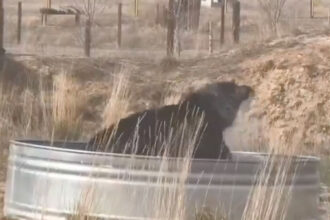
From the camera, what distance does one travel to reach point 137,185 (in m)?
6.15

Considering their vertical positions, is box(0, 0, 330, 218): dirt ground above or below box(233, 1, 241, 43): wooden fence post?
below

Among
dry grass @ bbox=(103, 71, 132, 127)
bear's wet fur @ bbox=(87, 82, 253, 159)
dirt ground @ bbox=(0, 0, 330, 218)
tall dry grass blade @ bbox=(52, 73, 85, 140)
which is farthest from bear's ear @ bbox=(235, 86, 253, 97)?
tall dry grass blade @ bbox=(52, 73, 85, 140)

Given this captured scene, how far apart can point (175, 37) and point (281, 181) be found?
1163cm

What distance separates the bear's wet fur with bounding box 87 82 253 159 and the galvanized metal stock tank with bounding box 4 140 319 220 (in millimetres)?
424

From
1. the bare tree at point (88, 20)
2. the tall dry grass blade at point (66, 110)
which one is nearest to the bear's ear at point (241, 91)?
the tall dry grass blade at point (66, 110)

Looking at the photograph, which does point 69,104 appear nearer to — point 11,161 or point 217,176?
point 11,161

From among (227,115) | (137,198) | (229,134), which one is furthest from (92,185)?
(229,134)

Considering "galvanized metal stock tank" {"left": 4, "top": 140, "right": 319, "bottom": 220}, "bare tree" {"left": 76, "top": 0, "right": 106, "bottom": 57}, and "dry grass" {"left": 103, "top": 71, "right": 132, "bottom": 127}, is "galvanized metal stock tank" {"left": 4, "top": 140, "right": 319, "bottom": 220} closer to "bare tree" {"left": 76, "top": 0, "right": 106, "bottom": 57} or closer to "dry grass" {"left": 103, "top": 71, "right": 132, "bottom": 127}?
"dry grass" {"left": 103, "top": 71, "right": 132, "bottom": 127}

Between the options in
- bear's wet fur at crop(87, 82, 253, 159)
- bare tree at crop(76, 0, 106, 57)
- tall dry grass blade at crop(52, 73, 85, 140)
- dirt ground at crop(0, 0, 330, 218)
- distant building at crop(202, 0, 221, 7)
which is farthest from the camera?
distant building at crop(202, 0, 221, 7)

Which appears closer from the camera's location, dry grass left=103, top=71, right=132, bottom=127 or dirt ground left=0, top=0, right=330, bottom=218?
dry grass left=103, top=71, right=132, bottom=127

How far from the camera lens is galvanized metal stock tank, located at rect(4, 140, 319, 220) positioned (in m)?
6.05

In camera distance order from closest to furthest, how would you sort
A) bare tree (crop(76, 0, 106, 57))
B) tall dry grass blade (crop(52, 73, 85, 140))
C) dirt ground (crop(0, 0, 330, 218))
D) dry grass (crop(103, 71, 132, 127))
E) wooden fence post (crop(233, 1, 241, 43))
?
dry grass (crop(103, 71, 132, 127)) → tall dry grass blade (crop(52, 73, 85, 140)) → dirt ground (crop(0, 0, 330, 218)) → bare tree (crop(76, 0, 106, 57)) → wooden fence post (crop(233, 1, 241, 43))

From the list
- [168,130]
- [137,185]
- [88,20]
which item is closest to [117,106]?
[168,130]

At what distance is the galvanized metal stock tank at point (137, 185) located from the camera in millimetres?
6055
